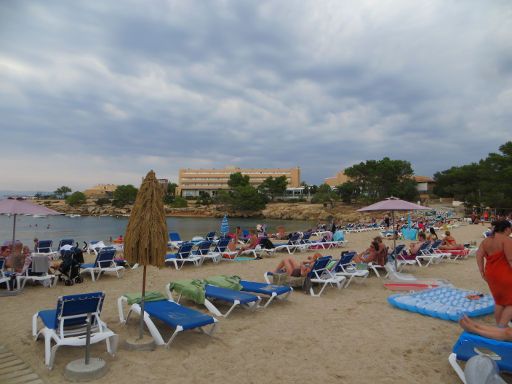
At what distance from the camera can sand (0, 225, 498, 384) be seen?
3732 millimetres

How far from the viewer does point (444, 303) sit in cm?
608

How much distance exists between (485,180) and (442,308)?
146 ft

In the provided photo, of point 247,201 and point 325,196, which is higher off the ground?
point 325,196

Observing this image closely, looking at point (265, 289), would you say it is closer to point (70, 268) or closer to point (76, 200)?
point (70, 268)

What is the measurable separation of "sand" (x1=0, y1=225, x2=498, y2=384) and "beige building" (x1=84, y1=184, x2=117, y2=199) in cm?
12980

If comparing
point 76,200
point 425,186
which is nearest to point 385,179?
point 425,186

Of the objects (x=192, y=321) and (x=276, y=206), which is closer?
(x=192, y=321)

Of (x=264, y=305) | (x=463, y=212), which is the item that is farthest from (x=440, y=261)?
(x=463, y=212)

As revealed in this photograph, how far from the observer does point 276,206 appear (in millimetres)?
78375

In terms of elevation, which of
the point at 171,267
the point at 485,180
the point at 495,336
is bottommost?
the point at 171,267

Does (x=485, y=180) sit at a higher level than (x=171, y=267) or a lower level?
higher

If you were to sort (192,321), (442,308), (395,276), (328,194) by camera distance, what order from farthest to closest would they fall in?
(328,194) < (395,276) < (442,308) < (192,321)

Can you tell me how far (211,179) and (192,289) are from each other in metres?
106

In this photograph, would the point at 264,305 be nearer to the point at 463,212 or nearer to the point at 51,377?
the point at 51,377
